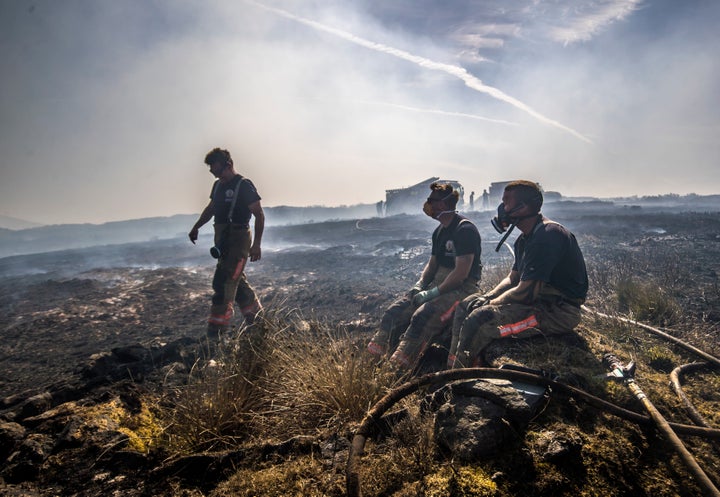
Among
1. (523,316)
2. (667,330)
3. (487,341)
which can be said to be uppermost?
(523,316)

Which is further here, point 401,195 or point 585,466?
point 401,195

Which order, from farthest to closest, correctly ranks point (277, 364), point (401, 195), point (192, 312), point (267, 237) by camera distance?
point (401, 195) → point (267, 237) → point (192, 312) → point (277, 364)

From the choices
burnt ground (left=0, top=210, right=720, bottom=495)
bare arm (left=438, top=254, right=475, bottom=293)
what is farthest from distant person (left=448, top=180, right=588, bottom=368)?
burnt ground (left=0, top=210, right=720, bottom=495)

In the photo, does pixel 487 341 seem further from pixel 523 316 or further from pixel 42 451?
pixel 42 451

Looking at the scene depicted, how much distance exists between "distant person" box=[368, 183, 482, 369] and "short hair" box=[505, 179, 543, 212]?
77 centimetres

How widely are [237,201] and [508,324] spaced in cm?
400

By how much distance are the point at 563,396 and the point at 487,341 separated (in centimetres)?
80

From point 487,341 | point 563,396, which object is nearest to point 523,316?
point 487,341

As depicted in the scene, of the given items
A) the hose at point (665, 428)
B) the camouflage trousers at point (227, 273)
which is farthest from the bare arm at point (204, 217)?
the hose at point (665, 428)

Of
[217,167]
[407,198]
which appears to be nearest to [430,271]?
[217,167]

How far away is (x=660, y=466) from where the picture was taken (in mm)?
1837

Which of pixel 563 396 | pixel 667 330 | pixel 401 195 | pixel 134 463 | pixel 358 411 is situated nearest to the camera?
pixel 134 463

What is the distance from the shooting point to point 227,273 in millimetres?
4781

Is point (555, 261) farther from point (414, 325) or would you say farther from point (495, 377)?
point (414, 325)
